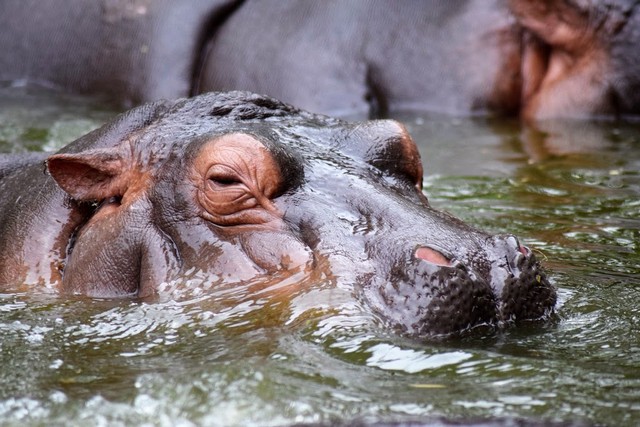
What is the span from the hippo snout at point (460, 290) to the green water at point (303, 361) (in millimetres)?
61

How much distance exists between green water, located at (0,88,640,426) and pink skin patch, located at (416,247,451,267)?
0.24 m

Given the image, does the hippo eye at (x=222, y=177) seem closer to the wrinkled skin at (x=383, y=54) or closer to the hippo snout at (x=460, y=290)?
the hippo snout at (x=460, y=290)

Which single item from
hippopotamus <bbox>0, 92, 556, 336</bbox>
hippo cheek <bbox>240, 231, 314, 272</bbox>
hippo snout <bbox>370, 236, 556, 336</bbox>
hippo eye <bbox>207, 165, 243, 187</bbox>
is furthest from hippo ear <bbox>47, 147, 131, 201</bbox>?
hippo snout <bbox>370, 236, 556, 336</bbox>

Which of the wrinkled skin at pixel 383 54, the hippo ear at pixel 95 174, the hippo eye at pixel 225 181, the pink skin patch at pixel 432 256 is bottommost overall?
the pink skin patch at pixel 432 256

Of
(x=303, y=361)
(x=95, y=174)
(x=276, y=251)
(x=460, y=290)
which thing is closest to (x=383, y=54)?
(x=95, y=174)

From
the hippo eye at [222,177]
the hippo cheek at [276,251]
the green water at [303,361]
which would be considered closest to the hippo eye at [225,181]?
the hippo eye at [222,177]

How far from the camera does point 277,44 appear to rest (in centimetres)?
930

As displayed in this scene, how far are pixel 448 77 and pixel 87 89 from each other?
292 cm

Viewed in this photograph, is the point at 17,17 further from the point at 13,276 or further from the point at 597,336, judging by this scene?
the point at 597,336

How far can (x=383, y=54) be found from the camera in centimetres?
920

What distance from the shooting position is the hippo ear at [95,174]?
430cm

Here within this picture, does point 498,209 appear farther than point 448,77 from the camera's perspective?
No

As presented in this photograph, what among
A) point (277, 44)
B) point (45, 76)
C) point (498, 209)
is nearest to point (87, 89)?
point (45, 76)

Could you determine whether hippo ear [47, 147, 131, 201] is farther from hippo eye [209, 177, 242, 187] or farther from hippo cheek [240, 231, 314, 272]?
hippo cheek [240, 231, 314, 272]
